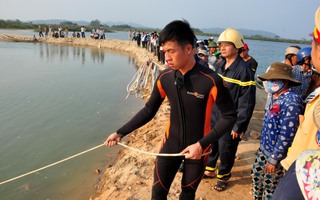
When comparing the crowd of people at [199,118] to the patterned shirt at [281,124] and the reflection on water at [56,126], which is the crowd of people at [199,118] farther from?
the reflection on water at [56,126]

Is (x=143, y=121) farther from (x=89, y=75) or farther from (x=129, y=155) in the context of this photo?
(x=89, y=75)

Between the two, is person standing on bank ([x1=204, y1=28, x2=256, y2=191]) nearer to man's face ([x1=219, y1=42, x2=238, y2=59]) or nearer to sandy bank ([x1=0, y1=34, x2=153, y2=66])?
man's face ([x1=219, y1=42, x2=238, y2=59])

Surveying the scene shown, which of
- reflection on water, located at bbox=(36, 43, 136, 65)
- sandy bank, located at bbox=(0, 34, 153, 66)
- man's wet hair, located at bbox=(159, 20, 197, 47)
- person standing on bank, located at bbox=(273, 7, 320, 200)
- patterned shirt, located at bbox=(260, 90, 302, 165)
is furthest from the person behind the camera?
sandy bank, located at bbox=(0, 34, 153, 66)

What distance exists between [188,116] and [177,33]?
796 mm

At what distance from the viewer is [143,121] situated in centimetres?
273

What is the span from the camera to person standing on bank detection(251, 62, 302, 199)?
253cm

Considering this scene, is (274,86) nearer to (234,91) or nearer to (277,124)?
(277,124)

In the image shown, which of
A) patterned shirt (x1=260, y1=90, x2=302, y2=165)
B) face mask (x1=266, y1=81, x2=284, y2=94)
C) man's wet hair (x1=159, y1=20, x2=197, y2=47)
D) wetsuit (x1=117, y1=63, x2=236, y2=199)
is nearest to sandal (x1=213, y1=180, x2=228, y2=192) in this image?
patterned shirt (x1=260, y1=90, x2=302, y2=165)

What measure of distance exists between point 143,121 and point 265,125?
1.37 meters

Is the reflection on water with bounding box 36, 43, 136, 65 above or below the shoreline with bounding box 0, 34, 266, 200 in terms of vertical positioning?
above

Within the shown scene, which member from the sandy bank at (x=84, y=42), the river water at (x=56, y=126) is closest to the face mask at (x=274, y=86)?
the river water at (x=56, y=126)

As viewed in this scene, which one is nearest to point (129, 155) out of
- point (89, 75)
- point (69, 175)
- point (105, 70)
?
point (69, 175)

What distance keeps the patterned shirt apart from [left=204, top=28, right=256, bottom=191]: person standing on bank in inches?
28.8

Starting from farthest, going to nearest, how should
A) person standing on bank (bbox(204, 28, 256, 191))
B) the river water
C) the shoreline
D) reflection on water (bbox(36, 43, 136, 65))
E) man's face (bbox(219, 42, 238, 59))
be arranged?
1. reflection on water (bbox(36, 43, 136, 65))
2. the river water
3. the shoreline
4. man's face (bbox(219, 42, 238, 59))
5. person standing on bank (bbox(204, 28, 256, 191))
